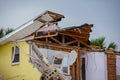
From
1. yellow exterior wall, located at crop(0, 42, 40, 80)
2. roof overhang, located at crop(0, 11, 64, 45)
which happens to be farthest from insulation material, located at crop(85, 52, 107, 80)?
yellow exterior wall, located at crop(0, 42, 40, 80)

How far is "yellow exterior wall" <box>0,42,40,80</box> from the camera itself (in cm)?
2236

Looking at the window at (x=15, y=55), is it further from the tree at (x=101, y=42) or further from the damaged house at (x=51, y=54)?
the tree at (x=101, y=42)

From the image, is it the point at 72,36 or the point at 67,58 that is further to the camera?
the point at 72,36

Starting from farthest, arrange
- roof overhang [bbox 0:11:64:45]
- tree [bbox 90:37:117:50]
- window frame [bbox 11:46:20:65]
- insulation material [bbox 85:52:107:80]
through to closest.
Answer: tree [bbox 90:37:117:50] < insulation material [bbox 85:52:107:80] < window frame [bbox 11:46:20:65] < roof overhang [bbox 0:11:64:45]

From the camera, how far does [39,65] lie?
2212cm

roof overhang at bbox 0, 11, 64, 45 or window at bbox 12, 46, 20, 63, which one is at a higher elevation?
roof overhang at bbox 0, 11, 64, 45

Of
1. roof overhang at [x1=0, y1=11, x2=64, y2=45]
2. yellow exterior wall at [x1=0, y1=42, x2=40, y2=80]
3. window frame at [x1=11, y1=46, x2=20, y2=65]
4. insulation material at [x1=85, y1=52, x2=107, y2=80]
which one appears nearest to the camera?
yellow exterior wall at [x1=0, y1=42, x2=40, y2=80]

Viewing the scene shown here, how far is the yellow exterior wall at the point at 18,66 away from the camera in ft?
73.4

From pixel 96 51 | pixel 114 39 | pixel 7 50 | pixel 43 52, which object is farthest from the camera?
pixel 114 39

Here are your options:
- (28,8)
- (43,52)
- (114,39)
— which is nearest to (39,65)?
(43,52)

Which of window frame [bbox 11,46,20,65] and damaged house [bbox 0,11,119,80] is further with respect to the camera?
window frame [bbox 11,46,20,65]

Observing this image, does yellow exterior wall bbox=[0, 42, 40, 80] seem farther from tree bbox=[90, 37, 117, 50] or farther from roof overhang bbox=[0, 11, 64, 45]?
tree bbox=[90, 37, 117, 50]

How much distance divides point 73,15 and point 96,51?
415cm

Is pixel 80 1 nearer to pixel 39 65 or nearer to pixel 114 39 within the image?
pixel 39 65
